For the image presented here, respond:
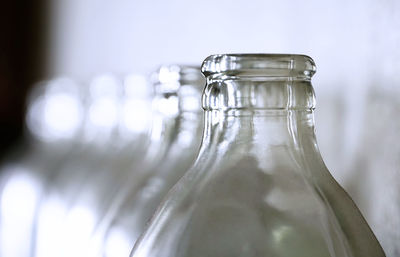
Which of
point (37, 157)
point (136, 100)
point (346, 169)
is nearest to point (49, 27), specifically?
point (37, 157)

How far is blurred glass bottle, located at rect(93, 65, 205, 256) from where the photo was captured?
0.33m

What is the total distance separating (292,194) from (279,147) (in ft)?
0.06

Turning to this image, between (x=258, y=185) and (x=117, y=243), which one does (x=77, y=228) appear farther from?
(x=258, y=185)

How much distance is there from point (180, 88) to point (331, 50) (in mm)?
78

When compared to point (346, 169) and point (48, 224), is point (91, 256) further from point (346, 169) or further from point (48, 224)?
point (48, 224)

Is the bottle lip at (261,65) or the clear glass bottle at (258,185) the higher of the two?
the bottle lip at (261,65)

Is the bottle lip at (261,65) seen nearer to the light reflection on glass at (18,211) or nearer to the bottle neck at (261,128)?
the bottle neck at (261,128)

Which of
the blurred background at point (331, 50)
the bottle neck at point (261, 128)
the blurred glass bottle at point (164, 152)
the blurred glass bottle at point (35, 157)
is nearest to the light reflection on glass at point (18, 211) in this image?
the blurred glass bottle at point (35, 157)

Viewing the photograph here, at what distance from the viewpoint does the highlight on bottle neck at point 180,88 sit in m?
0.35

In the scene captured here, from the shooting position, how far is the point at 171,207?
23 cm

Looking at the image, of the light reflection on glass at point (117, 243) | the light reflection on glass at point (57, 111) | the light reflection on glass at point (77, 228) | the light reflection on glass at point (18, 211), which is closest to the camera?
the light reflection on glass at point (117, 243)

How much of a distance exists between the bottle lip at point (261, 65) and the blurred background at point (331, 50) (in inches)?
3.1

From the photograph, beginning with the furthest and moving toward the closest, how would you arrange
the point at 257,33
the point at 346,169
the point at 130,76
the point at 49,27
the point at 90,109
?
the point at 49,27 < the point at 90,109 < the point at 130,76 < the point at 257,33 < the point at 346,169

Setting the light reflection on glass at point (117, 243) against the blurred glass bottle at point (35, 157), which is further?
the blurred glass bottle at point (35, 157)
